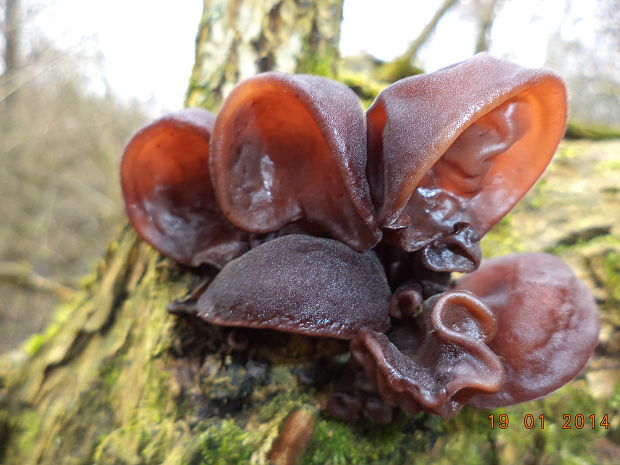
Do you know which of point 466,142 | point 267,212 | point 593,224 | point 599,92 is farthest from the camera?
point 599,92

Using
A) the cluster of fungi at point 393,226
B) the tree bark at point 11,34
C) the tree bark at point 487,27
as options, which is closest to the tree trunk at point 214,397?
the cluster of fungi at point 393,226

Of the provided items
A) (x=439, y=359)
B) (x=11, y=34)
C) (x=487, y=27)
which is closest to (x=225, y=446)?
(x=439, y=359)

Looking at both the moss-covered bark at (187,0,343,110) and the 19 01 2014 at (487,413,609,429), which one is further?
the moss-covered bark at (187,0,343,110)

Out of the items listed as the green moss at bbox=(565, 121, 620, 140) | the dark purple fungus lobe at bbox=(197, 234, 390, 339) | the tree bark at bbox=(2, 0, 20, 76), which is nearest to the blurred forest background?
the tree bark at bbox=(2, 0, 20, 76)

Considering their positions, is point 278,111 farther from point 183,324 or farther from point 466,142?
point 183,324

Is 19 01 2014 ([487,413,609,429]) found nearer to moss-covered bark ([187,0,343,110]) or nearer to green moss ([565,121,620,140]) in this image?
green moss ([565,121,620,140])

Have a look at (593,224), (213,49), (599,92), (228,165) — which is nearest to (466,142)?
(228,165)
